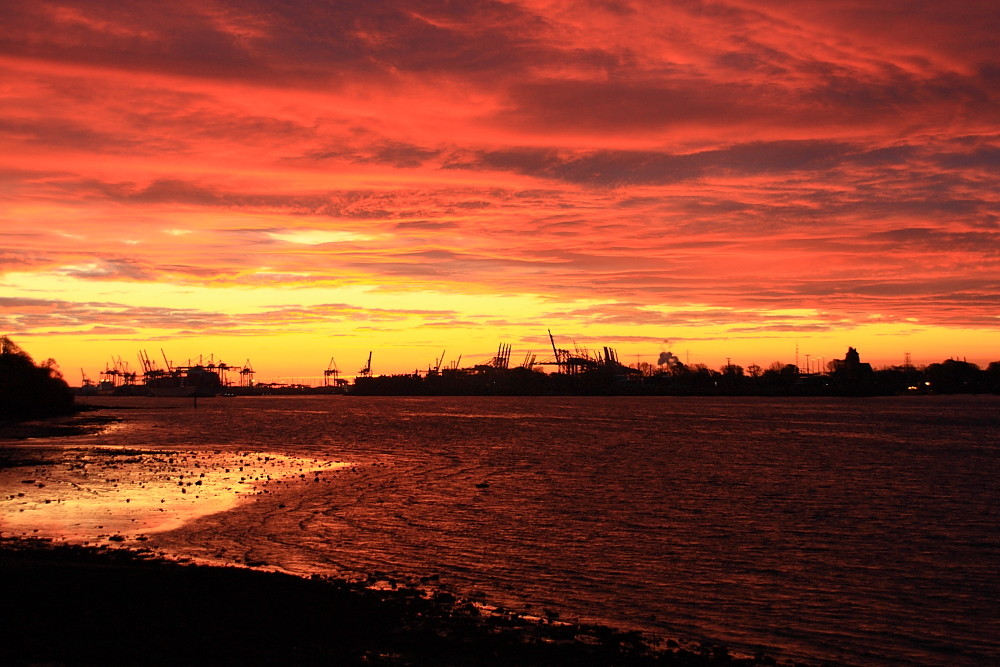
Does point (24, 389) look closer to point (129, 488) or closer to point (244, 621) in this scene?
point (129, 488)

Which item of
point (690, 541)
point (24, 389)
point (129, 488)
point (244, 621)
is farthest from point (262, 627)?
point (24, 389)

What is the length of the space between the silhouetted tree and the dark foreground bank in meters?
117

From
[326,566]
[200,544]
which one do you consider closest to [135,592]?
[326,566]

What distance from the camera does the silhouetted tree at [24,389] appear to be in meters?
121

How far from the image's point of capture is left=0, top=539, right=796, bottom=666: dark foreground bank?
14656 mm

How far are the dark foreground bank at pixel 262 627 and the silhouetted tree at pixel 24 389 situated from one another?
117 metres

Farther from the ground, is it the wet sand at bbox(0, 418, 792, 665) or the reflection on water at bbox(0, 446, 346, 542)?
the wet sand at bbox(0, 418, 792, 665)

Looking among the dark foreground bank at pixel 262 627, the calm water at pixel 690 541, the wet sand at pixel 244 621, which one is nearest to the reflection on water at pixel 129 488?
the calm water at pixel 690 541

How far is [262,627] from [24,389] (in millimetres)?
131188

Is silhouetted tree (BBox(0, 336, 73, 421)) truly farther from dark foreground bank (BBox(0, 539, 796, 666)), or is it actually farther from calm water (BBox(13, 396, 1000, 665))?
dark foreground bank (BBox(0, 539, 796, 666))

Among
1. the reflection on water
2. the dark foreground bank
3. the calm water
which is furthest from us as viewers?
the reflection on water

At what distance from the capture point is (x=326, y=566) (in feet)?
79.6

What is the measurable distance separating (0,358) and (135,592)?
128 metres

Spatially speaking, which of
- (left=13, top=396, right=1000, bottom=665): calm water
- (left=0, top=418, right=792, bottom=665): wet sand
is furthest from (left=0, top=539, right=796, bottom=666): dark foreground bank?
(left=13, top=396, right=1000, bottom=665): calm water
